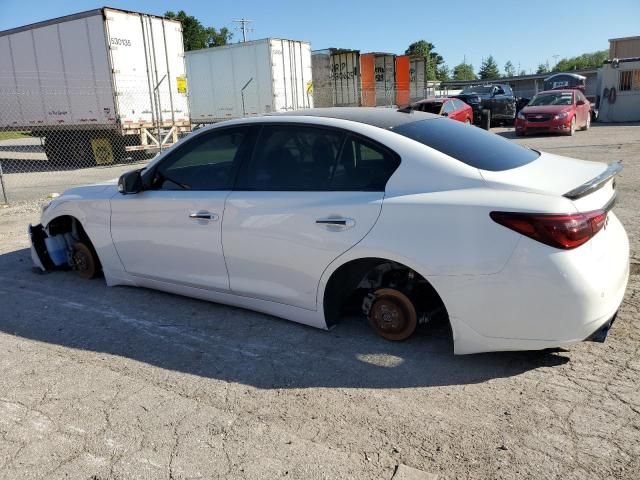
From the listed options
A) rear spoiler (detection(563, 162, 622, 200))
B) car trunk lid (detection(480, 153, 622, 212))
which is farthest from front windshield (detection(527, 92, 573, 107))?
rear spoiler (detection(563, 162, 622, 200))

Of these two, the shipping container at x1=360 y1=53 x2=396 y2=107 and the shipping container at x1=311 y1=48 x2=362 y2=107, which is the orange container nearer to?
the shipping container at x1=360 y1=53 x2=396 y2=107

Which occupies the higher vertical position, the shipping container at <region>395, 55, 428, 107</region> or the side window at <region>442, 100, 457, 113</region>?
the shipping container at <region>395, 55, 428, 107</region>

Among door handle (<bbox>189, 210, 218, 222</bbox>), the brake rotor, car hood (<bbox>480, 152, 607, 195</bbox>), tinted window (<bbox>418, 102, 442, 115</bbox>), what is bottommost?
the brake rotor

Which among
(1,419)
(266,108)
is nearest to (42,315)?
(1,419)

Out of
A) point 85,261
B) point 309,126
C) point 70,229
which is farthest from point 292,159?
point 70,229

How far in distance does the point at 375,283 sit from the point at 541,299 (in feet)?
3.99

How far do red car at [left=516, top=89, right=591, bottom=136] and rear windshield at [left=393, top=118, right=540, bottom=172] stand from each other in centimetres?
1743

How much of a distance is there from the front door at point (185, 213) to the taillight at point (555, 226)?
2.08 meters

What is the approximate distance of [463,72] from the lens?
5522 inches

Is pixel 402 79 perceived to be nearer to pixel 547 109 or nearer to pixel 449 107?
pixel 449 107

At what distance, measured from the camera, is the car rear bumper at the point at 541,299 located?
297 centimetres

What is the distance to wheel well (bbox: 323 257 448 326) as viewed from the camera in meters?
3.65

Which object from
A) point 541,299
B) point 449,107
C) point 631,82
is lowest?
point 541,299

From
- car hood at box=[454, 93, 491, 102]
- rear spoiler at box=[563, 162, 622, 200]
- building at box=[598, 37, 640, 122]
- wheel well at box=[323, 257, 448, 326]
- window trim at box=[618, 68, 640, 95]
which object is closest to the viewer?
rear spoiler at box=[563, 162, 622, 200]
